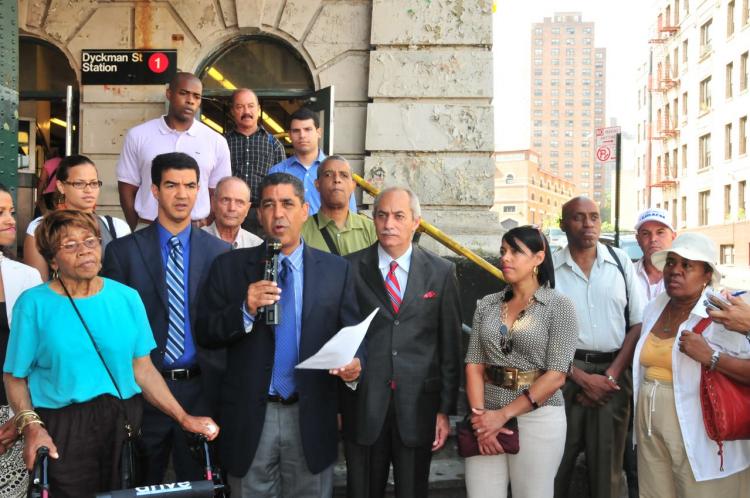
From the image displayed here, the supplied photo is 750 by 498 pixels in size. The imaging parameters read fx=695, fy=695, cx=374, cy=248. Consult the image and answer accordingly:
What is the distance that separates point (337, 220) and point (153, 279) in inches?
62.1

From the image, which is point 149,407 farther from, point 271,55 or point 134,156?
point 271,55

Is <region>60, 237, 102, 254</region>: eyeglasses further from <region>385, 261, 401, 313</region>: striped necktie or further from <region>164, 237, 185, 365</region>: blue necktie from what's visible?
<region>385, 261, 401, 313</region>: striped necktie

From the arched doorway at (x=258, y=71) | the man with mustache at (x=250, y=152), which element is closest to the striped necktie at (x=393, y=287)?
the man with mustache at (x=250, y=152)

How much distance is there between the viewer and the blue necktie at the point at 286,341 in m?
3.50

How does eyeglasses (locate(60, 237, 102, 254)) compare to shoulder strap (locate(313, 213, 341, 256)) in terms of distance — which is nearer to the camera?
eyeglasses (locate(60, 237, 102, 254))

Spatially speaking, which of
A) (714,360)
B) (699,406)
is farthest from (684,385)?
(714,360)

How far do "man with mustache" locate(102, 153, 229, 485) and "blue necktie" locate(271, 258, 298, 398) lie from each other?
376 mm

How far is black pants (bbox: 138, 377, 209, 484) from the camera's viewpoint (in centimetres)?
360

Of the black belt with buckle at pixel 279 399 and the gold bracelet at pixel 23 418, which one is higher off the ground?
the gold bracelet at pixel 23 418

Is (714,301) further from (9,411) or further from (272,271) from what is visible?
(9,411)

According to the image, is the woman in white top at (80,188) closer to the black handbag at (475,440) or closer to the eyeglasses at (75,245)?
the eyeglasses at (75,245)

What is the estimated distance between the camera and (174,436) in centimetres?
364

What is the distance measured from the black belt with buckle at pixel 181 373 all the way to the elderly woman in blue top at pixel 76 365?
39 centimetres

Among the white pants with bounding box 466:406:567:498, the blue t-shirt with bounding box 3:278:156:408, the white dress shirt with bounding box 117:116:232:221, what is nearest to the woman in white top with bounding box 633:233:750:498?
the white pants with bounding box 466:406:567:498
